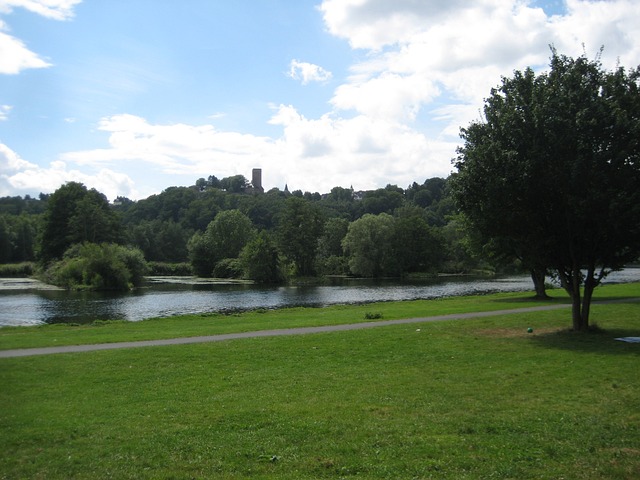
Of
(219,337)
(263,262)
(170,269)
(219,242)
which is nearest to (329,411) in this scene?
(219,337)

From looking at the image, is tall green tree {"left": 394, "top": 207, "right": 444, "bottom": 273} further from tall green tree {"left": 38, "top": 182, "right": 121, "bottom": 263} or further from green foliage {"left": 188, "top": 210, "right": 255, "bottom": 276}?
tall green tree {"left": 38, "top": 182, "right": 121, "bottom": 263}

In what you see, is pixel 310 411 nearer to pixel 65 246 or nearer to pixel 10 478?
pixel 10 478

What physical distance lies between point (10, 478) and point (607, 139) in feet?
61.6

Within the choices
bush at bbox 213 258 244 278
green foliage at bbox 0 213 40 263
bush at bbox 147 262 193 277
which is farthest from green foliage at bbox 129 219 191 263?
bush at bbox 213 258 244 278

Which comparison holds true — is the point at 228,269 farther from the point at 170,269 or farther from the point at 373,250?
the point at 373,250

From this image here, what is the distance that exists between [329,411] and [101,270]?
65606mm

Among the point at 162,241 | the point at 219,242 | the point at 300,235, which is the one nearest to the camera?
the point at 300,235

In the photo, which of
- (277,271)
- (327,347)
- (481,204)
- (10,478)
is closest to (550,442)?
(10,478)

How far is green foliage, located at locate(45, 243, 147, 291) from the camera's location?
68500 millimetres

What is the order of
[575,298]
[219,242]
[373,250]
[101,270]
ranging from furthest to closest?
[219,242] → [373,250] → [101,270] → [575,298]

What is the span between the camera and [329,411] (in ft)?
32.6

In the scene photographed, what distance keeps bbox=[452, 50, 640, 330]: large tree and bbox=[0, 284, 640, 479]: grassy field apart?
3707 mm

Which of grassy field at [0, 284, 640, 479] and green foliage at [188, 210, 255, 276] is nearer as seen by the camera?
grassy field at [0, 284, 640, 479]

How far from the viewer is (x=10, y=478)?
7227mm
